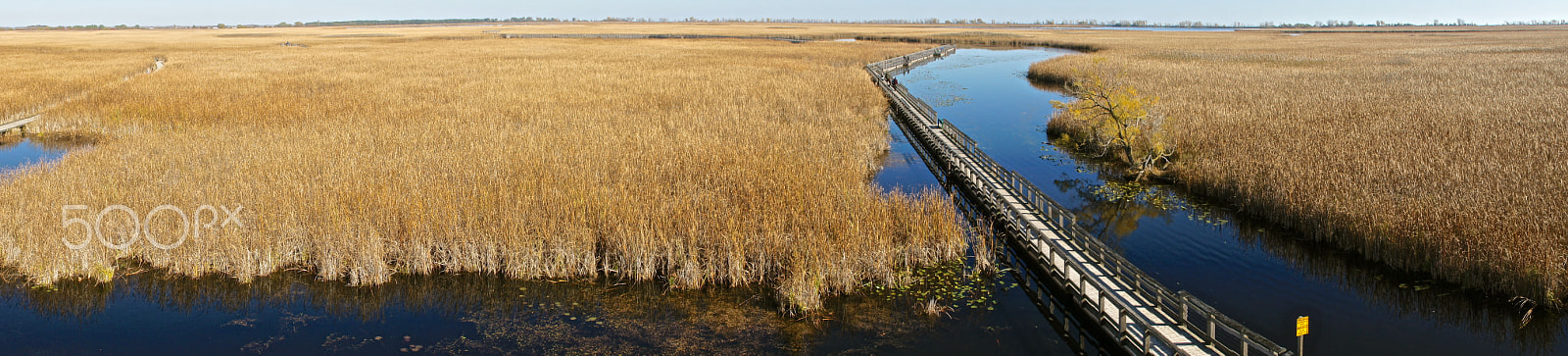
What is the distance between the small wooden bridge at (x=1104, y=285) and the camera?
9133 millimetres

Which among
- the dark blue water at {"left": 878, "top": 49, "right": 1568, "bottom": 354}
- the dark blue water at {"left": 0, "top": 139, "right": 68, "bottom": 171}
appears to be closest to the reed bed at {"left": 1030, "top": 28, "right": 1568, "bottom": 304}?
the dark blue water at {"left": 878, "top": 49, "right": 1568, "bottom": 354}

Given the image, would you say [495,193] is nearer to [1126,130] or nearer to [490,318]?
[490,318]

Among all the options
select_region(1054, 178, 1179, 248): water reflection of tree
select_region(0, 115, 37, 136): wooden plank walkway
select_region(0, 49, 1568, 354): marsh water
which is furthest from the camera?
select_region(0, 115, 37, 136): wooden plank walkway

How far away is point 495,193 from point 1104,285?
9664 millimetres

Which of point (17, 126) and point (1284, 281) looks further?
point (17, 126)

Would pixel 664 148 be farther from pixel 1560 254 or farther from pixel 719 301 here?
pixel 1560 254

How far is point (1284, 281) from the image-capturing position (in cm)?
1234

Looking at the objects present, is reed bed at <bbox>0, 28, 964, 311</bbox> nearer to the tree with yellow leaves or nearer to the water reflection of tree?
the water reflection of tree

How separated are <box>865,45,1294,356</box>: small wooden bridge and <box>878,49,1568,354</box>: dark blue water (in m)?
0.93

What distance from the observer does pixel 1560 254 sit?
35.6 ft

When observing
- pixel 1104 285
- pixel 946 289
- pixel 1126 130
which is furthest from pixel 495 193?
pixel 1126 130

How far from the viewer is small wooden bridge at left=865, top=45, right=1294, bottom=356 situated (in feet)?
30.0

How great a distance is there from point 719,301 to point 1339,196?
11.0 metres

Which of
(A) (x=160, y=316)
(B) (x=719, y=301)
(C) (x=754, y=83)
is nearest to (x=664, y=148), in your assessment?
(B) (x=719, y=301)
